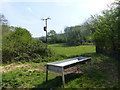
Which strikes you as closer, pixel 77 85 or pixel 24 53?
pixel 77 85

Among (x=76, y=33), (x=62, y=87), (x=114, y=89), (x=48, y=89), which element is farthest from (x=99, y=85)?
(x=76, y=33)

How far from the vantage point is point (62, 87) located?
253 centimetres

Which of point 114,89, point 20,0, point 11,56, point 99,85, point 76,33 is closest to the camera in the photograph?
point 114,89

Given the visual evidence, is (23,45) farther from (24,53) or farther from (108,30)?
(108,30)

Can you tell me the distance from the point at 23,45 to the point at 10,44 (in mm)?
896

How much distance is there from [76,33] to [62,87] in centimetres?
2362

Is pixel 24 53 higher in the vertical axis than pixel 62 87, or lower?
higher

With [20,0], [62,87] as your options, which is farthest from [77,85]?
[20,0]

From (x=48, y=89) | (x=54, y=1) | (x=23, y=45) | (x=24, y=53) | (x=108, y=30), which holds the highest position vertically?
(x=54, y=1)

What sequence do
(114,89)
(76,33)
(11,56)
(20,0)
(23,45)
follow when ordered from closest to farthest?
(114,89) < (20,0) < (11,56) < (23,45) < (76,33)

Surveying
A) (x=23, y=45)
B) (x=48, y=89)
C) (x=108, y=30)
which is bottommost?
(x=48, y=89)

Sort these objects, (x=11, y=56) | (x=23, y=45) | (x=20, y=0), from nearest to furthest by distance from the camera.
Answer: (x=20, y=0) → (x=11, y=56) → (x=23, y=45)

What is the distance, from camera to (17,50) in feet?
23.1

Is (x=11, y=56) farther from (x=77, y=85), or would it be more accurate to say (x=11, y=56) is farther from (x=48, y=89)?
(x=77, y=85)
